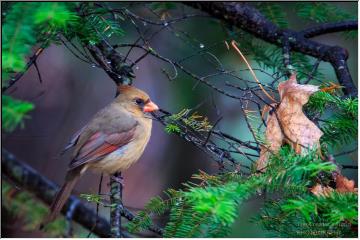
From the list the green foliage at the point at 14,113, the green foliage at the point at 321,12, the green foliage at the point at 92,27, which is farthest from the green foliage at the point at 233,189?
the green foliage at the point at 321,12

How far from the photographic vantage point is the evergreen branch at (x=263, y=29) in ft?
11.6

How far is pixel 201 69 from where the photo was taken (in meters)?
4.52

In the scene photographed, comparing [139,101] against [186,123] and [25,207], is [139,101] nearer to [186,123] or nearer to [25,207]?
[186,123]

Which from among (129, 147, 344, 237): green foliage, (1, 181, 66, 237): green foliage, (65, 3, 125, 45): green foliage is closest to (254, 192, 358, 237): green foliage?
(129, 147, 344, 237): green foliage

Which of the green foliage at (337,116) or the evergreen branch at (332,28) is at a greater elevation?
the evergreen branch at (332,28)

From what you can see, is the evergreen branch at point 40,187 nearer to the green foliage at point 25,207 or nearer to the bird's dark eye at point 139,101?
the green foliage at point 25,207

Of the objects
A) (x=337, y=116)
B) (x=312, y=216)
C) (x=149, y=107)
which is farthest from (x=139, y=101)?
(x=312, y=216)

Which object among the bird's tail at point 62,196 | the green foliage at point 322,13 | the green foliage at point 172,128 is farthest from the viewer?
the green foliage at point 322,13

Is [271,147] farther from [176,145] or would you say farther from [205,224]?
[176,145]

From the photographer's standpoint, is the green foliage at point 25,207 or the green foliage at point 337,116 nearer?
the green foliage at point 337,116

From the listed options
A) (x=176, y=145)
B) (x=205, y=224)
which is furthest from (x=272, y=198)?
(x=176, y=145)

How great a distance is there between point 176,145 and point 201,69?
160 centimetres

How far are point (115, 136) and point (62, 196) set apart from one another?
1.93 ft

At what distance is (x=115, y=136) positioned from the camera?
3490mm
